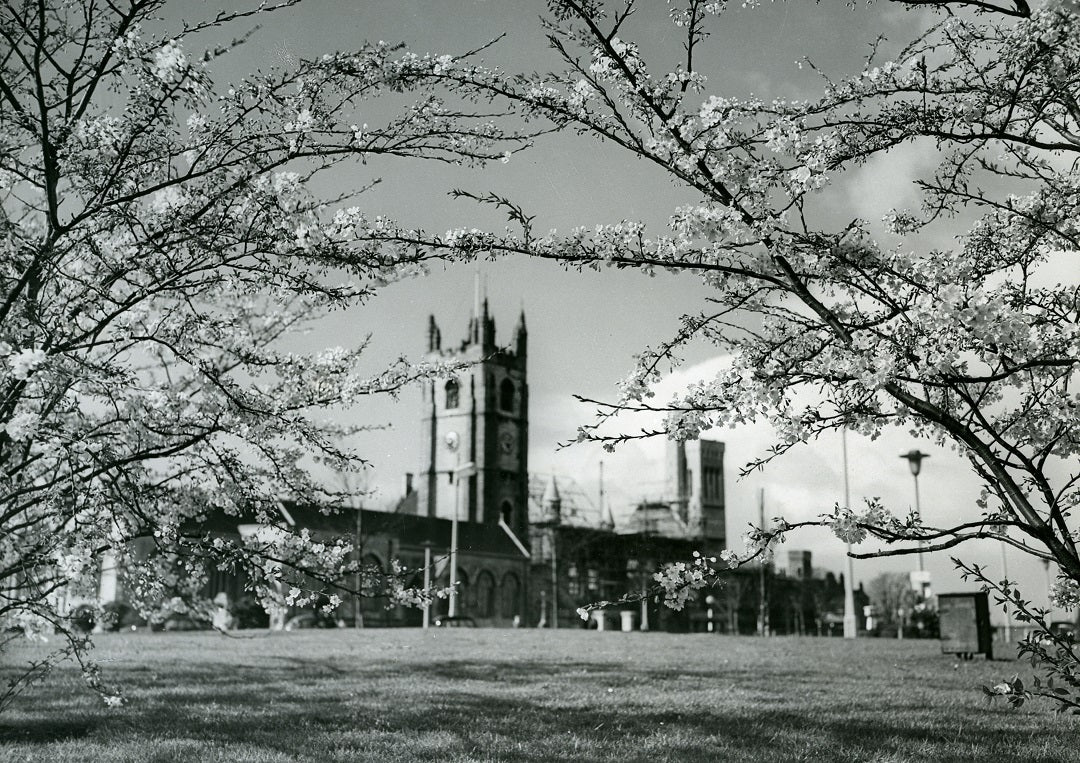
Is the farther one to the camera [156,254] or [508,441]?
[508,441]

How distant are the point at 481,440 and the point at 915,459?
2839 inches

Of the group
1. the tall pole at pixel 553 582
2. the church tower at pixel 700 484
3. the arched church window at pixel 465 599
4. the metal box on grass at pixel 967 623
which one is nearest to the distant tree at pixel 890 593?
the church tower at pixel 700 484

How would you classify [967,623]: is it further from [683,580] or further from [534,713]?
[683,580]

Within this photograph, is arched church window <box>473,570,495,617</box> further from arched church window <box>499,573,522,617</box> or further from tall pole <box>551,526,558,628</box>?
tall pole <box>551,526,558,628</box>

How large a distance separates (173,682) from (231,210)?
950cm

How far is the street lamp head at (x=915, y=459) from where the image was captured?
23859 millimetres

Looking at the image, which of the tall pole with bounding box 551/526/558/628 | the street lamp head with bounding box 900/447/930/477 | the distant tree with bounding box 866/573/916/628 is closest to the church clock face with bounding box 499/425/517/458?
the tall pole with bounding box 551/526/558/628

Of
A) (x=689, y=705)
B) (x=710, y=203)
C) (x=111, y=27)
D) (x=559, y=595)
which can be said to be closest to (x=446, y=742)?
(x=689, y=705)

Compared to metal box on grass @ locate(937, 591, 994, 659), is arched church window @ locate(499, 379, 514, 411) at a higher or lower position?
higher

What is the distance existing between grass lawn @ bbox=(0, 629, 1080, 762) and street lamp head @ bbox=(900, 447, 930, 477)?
8.04m

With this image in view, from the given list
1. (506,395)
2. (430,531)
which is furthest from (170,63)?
(506,395)

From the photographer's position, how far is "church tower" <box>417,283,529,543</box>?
93.4 metres

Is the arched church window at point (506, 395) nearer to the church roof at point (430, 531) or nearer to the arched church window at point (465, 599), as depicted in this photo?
the church roof at point (430, 531)

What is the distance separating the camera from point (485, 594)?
276 feet
